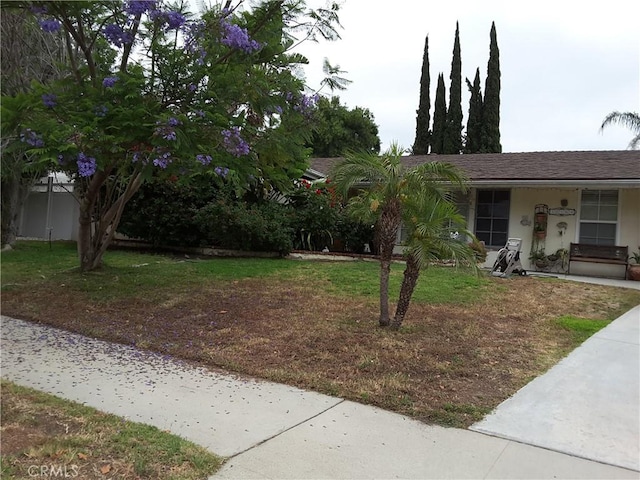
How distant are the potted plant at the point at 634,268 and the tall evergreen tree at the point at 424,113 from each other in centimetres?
2195

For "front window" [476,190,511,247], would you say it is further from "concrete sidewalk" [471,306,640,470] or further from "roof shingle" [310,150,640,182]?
"concrete sidewalk" [471,306,640,470]

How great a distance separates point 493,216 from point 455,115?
62.8ft

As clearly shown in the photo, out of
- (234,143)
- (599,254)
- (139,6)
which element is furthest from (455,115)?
(139,6)

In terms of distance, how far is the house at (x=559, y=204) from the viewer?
13.8m

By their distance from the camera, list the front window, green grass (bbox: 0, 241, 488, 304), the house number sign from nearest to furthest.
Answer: green grass (bbox: 0, 241, 488, 304)
the house number sign
the front window

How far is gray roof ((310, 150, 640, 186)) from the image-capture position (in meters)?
13.6

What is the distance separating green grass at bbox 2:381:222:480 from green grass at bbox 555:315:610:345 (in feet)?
18.1

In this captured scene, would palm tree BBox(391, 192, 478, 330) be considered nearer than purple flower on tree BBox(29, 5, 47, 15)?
Yes

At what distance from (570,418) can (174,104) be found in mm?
6563


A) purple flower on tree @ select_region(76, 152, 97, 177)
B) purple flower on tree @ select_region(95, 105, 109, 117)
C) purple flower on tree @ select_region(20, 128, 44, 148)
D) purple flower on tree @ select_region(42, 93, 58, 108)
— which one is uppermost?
purple flower on tree @ select_region(42, 93, 58, 108)

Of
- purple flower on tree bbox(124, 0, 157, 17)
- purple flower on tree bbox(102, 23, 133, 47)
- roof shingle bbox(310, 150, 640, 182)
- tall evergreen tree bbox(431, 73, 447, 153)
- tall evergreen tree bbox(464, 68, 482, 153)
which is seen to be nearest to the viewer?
purple flower on tree bbox(124, 0, 157, 17)

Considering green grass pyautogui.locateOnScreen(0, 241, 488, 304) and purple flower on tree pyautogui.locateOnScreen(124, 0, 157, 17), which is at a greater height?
purple flower on tree pyautogui.locateOnScreen(124, 0, 157, 17)

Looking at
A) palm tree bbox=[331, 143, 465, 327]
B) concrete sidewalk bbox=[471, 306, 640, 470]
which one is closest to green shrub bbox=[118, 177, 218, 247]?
palm tree bbox=[331, 143, 465, 327]
